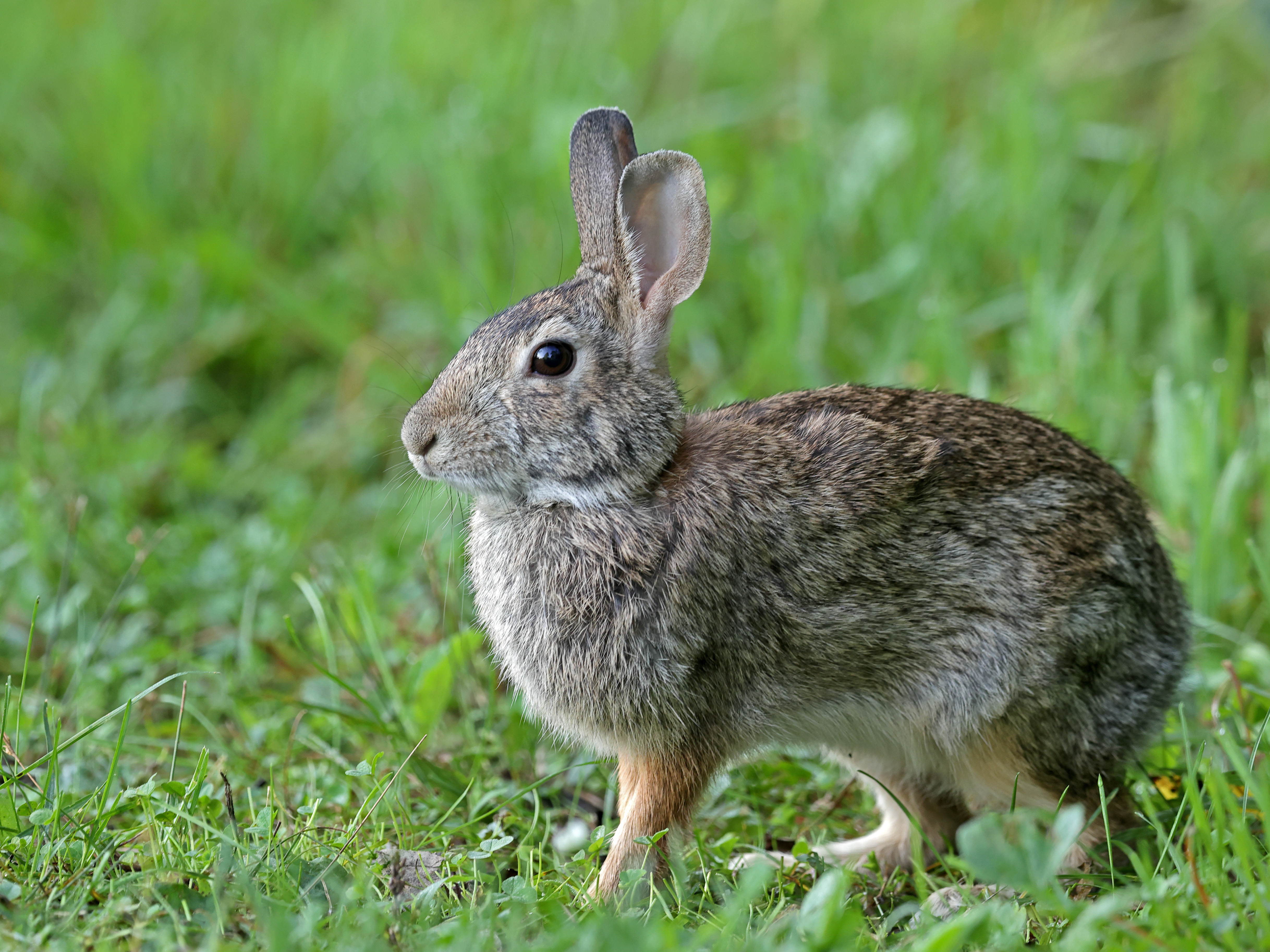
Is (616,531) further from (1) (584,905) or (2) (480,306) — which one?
(2) (480,306)

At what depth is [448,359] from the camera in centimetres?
570

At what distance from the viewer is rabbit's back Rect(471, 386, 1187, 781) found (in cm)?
313

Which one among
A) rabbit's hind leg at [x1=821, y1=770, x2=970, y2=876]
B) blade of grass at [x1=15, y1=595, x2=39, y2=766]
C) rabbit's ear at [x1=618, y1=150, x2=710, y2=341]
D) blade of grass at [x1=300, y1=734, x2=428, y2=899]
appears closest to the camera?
blade of grass at [x1=300, y1=734, x2=428, y2=899]

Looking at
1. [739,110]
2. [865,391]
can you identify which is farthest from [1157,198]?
[865,391]

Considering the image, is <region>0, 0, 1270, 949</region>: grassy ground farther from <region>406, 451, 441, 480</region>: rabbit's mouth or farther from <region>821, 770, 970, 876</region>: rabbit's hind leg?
<region>406, 451, 441, 480</region>: rabbit's mouth

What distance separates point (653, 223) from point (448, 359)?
2467 mm

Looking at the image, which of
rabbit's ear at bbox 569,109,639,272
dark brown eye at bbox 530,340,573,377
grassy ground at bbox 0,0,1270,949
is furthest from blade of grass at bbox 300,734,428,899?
rabbit's ear at bbox 569,109,639,272

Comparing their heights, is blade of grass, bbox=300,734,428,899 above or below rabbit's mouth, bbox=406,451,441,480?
below

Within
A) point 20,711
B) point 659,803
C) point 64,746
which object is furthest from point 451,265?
point 64,746

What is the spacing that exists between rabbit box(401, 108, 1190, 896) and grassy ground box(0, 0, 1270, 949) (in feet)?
0.92

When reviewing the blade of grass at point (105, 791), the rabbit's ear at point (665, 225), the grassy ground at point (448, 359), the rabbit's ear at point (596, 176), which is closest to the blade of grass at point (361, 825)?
the grassy ground at point (448, 359)

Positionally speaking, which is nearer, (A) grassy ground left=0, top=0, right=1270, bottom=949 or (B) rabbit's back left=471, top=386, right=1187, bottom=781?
(A) grassy ground left=0, top=0, right=1270, bottom=949

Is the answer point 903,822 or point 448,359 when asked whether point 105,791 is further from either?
point 448,359

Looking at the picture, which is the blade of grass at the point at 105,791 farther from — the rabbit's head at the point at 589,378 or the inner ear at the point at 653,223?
the inner ear at the point at 653,223
